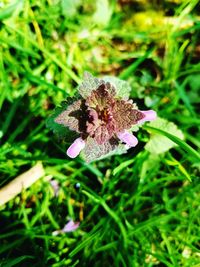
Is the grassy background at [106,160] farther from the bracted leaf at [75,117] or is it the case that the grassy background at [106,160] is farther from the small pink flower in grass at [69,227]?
the bracted leaf at [75,117]

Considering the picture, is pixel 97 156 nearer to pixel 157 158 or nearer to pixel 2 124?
pixel 157 158

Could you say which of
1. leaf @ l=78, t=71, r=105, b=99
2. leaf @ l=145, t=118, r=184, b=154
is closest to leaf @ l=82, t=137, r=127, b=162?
leaf @ l=78, t=71, r=105, b=99

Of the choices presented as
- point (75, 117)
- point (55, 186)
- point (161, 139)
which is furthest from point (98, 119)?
point (55, 186)

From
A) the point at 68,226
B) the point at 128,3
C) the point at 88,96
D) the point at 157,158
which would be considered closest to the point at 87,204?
the point at 68,226

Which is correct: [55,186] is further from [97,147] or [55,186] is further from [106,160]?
[97,147]

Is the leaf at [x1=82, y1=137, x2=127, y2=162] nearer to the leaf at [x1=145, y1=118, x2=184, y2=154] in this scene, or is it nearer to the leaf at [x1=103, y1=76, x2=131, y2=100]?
the leaf at [x1=103, y1=76, x2=131, y2=100]
